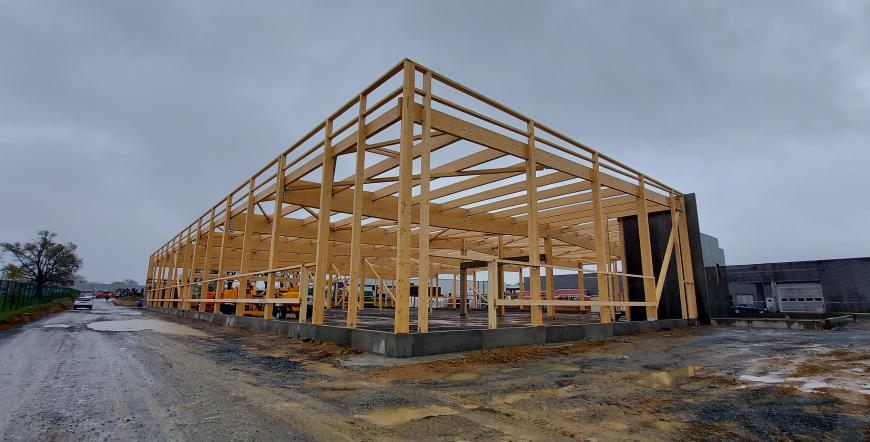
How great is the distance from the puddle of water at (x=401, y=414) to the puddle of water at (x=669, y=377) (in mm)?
2432

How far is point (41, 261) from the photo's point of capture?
150 ft

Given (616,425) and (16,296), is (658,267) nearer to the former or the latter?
(616,425)

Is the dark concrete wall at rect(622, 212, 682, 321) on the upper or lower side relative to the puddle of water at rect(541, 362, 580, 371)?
upper

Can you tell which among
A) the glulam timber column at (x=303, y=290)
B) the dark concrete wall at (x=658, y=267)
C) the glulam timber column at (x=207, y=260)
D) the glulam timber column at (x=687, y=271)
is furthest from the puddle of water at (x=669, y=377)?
the glulam timber column at (x=207, y=260)

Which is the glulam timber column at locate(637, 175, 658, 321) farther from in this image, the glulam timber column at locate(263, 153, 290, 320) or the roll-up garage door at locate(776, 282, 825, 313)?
the roll-up garage door at locate(776, 282, 825, 313)

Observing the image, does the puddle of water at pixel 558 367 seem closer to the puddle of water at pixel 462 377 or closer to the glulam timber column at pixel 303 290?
the puddle of water at pixel 462 377

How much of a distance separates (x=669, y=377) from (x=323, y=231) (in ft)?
22.1

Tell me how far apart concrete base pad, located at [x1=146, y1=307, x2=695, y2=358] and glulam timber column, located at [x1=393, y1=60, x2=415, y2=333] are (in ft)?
0.95

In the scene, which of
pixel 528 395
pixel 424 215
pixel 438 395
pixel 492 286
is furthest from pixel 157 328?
pixel 528 395

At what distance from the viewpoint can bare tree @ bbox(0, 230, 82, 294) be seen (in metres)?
44.3

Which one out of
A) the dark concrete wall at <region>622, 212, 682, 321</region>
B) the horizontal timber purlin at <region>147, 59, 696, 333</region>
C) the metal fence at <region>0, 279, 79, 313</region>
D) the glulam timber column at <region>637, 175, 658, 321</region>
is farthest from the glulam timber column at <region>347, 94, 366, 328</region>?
the metal fence at <region>0, 279, 79, 313</region>

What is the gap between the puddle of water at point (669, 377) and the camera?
14.4 feet

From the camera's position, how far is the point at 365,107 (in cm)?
807

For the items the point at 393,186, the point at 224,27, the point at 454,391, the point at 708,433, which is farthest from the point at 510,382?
the point at 224,27
